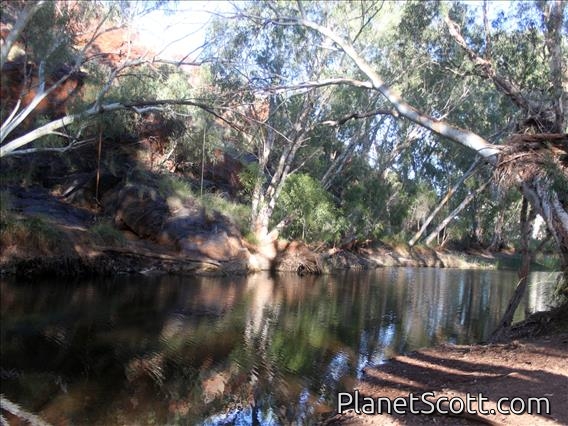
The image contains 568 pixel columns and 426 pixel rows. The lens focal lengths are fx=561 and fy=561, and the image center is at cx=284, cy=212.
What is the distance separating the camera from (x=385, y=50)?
20.7 metres

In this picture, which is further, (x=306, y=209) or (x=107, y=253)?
(x=306, y=209)

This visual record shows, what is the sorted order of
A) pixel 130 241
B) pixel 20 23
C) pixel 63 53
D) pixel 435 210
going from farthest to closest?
pixel 435 210
pixel 130 241
pixel 63 53
pixel 20 23

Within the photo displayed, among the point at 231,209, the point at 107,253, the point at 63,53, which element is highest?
the point at 63,53

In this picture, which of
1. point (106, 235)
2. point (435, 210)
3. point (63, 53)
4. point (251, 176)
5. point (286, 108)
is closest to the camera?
point (63, 53)

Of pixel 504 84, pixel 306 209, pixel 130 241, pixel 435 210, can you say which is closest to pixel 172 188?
pixel 130 241

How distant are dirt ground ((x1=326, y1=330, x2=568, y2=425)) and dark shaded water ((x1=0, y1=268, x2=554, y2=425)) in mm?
550

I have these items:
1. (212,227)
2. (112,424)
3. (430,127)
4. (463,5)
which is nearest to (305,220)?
(212,227)

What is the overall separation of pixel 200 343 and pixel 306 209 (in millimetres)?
15158

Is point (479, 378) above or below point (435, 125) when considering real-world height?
below

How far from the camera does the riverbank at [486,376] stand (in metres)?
4.50

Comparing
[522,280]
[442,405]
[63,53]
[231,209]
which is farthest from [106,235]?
[442,405]

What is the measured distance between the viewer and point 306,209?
23.5 metres

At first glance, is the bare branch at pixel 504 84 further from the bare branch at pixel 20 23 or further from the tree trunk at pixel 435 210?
the tree trunk at pixel 435 210

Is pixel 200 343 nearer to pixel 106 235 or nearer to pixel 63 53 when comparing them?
pixel 106 235
